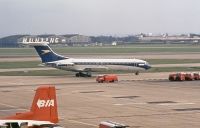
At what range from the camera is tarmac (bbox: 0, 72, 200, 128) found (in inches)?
2002

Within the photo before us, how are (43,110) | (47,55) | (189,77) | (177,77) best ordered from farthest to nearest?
(47,55)
(189,77)
(177,77)
(43,110)

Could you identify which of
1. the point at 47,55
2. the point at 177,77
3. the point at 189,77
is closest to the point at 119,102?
the point at 177,77

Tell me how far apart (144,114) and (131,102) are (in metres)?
10.5

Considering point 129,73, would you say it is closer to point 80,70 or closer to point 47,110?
point 80,70

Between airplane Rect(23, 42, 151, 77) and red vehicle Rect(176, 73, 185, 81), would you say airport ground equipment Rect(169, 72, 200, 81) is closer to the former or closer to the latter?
red vehicle Rect(176, 73, 185, 81)

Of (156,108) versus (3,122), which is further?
(156,108)

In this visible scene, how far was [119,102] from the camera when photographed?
6550 cm

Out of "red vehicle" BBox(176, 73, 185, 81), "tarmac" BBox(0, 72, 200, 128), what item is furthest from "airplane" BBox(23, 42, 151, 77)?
"red vehicle" BBox(176, 73, 185, 81)

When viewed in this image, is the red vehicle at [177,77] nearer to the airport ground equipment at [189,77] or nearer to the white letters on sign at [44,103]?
the airport ground equipment at [189,77]

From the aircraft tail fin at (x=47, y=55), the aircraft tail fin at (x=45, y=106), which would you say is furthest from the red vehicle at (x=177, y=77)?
the aircraft tail fin at (x=45, y=106)

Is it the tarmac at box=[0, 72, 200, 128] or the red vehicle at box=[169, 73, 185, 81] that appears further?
the red vehicle at box=[169, 73, 185, 81]

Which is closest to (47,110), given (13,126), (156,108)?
(13,126)

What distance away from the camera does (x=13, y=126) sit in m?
31.1

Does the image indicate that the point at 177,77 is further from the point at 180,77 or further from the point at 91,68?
the point at 91,68
